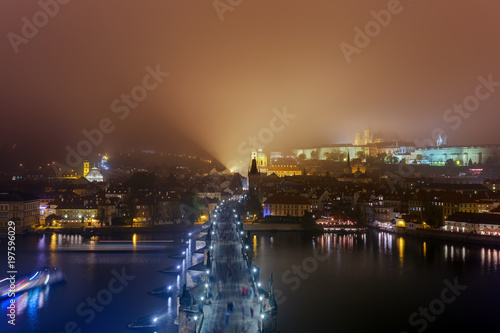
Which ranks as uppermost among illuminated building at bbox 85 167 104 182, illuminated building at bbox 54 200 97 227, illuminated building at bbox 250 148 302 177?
illuminated building at bbox 250 148 302 177

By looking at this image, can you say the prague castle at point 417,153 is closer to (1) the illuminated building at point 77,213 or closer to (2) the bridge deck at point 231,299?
(1) the illuminated building at point 77,213

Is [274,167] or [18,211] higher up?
[274,167]

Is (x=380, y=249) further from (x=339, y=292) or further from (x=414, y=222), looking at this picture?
(x=339, y=292)

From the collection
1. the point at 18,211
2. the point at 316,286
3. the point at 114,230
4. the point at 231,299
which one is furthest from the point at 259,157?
the point at 231,299

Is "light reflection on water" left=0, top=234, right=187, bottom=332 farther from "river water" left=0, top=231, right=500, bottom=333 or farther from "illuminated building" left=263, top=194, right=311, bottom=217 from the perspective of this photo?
"illuminated building" left=263, top=194, right=311, bottom=217

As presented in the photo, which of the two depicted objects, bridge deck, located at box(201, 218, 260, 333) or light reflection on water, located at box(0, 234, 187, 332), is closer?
bridge deck, located at box(201, 218, 260, 333)

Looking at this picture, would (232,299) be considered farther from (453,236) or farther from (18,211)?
(18,211)

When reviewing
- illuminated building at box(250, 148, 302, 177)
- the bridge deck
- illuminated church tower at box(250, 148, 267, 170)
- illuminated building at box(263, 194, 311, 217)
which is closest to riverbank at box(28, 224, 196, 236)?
illuminated building at box(263, 194, 311, 217)
